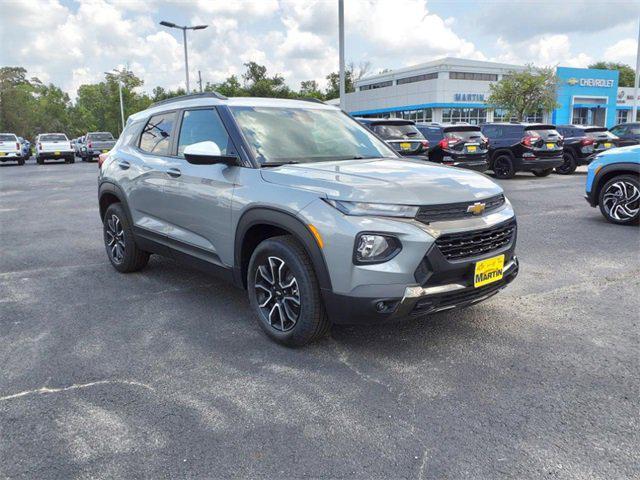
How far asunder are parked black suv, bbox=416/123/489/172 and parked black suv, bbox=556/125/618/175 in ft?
13.4

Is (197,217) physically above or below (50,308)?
above

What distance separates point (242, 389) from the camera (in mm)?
3193

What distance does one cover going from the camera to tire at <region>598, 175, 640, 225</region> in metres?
7.92

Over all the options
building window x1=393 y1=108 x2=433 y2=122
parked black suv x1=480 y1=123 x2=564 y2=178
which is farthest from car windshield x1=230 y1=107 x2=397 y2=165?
building window x1=393 y1=108 x2=433 y2=122

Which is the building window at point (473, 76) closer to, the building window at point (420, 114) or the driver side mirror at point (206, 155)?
the building window at point (420, 114)

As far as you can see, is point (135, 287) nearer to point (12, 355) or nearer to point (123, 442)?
point (12, 355)

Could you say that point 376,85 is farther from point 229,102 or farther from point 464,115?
point 229,102

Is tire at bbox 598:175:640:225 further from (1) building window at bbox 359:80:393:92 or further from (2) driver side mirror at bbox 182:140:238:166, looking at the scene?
(1) building window at bbox 359:80:393:92

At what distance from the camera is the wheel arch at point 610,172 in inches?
309

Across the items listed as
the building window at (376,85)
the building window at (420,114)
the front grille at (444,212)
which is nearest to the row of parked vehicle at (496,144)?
the front grille at (444,212)

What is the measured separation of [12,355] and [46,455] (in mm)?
1429

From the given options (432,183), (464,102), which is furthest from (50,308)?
(464,102)

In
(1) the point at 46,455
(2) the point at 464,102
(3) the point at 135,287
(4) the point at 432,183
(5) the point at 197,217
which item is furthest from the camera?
(2) the point at 464,102

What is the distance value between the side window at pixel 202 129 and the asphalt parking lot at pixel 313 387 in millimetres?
1413
